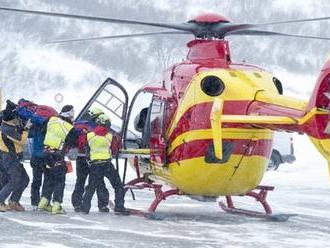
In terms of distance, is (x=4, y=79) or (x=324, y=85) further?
(x=4, y=79)

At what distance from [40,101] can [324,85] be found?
160 ft

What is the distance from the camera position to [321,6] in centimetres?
6556

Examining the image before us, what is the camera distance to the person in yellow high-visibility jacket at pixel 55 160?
1122 cm

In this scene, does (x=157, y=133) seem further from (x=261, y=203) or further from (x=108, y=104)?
(x=261, y=203)

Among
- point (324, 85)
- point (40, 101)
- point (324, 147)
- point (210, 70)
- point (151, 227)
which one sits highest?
point (40, 101)

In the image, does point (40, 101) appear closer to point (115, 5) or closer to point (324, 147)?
point (115, 5)

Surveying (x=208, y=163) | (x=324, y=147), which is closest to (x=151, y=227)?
(x=208, y=163)

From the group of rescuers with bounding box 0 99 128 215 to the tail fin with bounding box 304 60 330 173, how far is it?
4476mm

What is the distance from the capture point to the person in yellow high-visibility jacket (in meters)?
11.2

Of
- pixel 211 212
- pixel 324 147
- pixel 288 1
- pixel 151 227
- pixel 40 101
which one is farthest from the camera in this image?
pixel 288 1

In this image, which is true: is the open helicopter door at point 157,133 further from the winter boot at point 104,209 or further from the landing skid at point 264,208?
the landing skid at point 264,208

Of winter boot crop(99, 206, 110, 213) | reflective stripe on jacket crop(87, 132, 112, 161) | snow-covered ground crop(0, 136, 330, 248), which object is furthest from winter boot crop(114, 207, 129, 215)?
reflective stripe on jacket crop(87, 132, 112, 161)

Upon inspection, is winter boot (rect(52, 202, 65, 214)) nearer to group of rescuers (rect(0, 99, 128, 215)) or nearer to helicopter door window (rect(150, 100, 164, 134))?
group of rescuers (rect(0, 99, 128, 215))

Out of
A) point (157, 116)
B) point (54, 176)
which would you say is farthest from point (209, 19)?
point (54, 176)
